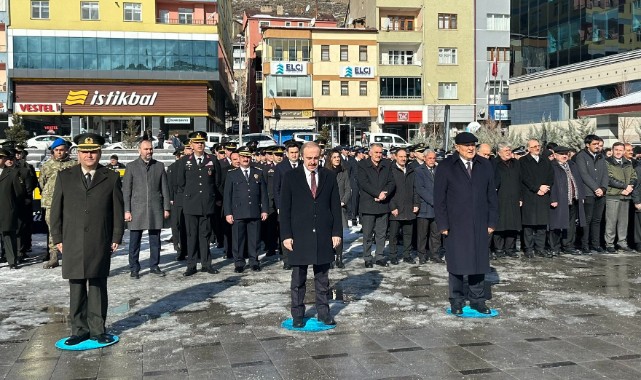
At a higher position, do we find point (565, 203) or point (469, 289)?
point (565, 203)

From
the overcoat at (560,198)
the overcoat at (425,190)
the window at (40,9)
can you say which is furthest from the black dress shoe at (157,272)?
the window at (40,9)

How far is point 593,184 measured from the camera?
40.2 ft

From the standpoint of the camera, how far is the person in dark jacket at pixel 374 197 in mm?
11008

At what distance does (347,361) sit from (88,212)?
293 centimetres

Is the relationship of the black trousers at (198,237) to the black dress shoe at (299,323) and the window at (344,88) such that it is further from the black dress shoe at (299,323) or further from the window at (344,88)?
the window at (344,88)

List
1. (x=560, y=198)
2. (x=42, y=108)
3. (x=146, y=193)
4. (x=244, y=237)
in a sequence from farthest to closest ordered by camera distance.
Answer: (x=42, y=108)
(x=560, y=198)
(x=244, y=237)
(x=146, y=193)

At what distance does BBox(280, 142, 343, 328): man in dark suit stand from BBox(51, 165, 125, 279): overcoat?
178cm

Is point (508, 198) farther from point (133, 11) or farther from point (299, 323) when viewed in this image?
point (133, 11)

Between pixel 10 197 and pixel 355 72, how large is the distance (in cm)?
4639

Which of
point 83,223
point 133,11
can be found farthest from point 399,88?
point 83,223

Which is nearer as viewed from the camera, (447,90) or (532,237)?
(532,237)

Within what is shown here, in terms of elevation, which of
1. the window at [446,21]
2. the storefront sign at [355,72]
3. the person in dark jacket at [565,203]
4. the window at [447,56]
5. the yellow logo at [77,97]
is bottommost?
the person in dark jacket at [565,203]

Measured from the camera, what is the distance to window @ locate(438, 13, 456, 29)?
56344mm

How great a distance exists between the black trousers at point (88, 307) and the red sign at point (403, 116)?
49787mm
